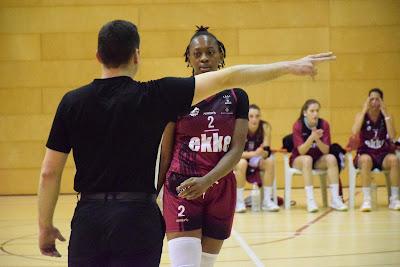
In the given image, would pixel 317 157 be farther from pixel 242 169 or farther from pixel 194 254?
pixel 194 254

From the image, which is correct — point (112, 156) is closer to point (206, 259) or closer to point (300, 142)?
point (206, 259)

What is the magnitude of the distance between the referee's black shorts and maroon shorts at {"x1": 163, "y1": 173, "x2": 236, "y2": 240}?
3.39ft

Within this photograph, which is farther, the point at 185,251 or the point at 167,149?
the point at 167,149

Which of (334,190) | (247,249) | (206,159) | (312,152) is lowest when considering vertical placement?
(247,249)

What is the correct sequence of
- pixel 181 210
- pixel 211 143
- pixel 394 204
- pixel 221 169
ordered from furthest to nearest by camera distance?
pixel 394 204 < pixel 211 143 < pixel 181 210 < pixel 221 169

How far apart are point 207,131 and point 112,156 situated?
122 centimetres

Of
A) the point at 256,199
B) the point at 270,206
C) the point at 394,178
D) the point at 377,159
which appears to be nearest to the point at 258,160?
the point at 256,199

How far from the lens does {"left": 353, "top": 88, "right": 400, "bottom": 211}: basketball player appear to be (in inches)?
349

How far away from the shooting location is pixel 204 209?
3.51m

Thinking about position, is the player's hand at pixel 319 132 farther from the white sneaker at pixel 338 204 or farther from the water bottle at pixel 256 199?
the water bottle at pixel 256 199

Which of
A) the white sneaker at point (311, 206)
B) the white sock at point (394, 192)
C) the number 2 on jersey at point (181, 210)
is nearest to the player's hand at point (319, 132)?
the white sneaker at point (311, 206)

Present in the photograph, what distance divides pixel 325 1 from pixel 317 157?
11.9 ft

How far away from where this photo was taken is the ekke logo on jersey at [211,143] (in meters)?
3.53

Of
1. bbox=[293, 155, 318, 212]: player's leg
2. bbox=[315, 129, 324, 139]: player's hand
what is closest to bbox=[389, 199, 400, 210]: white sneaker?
bbox=[293, 155, 318, 212]: player's leg
